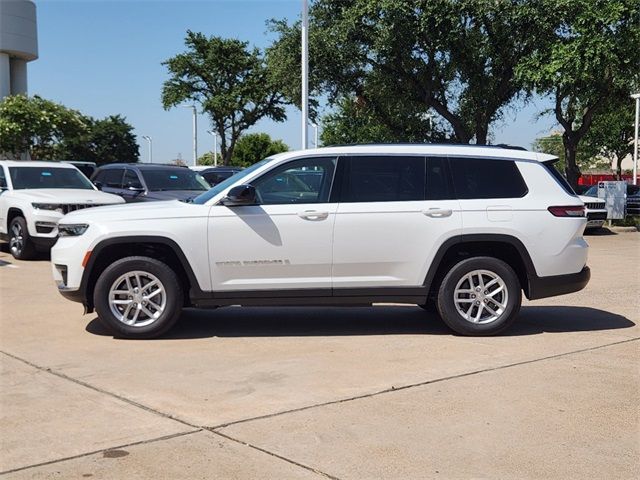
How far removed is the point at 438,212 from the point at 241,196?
6.29 ft

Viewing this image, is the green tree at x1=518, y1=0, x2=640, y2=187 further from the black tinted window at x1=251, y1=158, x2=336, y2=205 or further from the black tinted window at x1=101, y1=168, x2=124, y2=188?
the black tinted window at x1=251, y1=158, x2=336, y2=205

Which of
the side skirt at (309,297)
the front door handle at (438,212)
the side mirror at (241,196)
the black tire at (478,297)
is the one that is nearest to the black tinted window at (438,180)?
the front door handle at (438,212)

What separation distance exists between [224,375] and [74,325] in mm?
2717

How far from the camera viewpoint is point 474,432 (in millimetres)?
4738

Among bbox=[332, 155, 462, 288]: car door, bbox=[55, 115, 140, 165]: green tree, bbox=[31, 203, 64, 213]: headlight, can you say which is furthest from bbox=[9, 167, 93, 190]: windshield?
bbox=[55, 115, 140, 165]: green tree

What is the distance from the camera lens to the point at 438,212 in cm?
738

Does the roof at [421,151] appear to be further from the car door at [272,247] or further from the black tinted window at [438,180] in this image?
the car door at [272,247]

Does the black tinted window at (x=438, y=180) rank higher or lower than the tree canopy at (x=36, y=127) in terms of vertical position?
lower

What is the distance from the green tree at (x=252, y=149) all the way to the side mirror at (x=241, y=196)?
60.0 meters

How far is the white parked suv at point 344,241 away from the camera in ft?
23.8

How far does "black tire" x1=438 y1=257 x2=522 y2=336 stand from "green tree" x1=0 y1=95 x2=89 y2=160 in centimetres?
4359

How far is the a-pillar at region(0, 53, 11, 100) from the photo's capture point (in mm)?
67250

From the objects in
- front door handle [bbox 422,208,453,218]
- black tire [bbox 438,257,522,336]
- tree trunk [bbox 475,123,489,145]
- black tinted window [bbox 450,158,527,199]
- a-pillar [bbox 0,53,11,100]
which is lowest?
black tire [bbox 438,257,522,336]

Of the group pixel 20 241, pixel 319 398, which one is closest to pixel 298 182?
pixel 319 398
